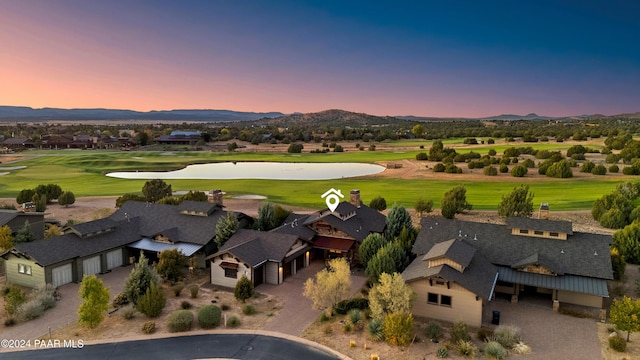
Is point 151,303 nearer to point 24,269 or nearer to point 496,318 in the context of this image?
point 24,269

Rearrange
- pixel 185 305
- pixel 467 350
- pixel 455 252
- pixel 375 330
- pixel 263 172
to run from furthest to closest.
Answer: pixel 263 172
pixel 455 252
pixel 185 305
pixel 375 330
pixel 467 350

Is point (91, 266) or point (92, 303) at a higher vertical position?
point (92, 303)

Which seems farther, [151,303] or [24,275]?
[24,275]

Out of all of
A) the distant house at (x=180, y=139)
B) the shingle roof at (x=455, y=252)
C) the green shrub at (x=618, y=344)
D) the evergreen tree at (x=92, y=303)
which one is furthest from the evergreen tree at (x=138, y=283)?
the distant house at (x=180, y=139)

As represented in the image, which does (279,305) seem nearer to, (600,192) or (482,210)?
(482,210)

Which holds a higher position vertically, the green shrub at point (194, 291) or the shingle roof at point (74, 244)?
the shingle roof at point (74, 244)

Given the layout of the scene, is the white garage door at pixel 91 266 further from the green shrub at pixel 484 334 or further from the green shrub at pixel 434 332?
the green shrub at pixel 484 334

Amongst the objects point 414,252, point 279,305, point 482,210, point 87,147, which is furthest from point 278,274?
point 87,147

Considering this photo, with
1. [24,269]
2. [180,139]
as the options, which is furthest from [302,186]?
[180,139]
